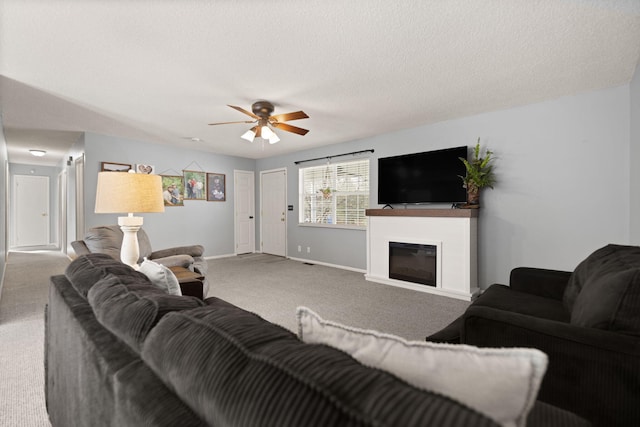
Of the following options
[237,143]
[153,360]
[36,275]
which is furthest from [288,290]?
[36,275]

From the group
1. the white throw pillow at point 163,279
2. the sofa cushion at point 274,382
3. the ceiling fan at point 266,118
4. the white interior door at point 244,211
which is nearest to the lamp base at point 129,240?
the white throw pillow at point 163,279

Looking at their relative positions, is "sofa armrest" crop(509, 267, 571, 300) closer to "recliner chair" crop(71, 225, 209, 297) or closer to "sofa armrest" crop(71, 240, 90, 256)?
"recliner chair" crop(71, 225, 209, 297)

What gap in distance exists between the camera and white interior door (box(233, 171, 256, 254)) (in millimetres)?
7027

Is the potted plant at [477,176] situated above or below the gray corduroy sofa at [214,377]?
above

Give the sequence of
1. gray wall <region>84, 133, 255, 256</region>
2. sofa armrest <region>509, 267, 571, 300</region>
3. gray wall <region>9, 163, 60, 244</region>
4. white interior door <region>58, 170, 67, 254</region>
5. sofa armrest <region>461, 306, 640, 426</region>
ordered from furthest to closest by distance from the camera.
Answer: gray wall <region>9, 163, 60, 244</region>
white interior door <region>58, 170, 67, 254</region>
gray wall <region>84, 133, 255, 256</region>
sofa armrest <region>509, 267, 571, 300</region>
sofa armrest <region>461, 306, 640, 426</region>

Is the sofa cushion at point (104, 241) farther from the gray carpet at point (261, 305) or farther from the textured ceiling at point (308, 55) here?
the textured ceiling at point (308, 55)

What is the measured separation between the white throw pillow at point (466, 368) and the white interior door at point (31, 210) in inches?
438

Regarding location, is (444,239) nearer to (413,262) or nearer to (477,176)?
(413,262)

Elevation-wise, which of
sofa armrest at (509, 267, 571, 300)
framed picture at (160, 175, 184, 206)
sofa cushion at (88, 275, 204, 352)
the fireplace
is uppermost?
framed picture at (160, 175, 184, 206)

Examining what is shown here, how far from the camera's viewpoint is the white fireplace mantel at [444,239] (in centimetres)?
375

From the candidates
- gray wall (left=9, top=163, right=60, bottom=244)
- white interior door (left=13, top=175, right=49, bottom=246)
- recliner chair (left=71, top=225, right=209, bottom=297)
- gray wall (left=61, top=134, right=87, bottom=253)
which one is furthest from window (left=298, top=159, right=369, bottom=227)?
white interior door (left=13, top=175, right=49, bottom=246)

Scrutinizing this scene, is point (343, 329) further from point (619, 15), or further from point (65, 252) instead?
point (65, 252)

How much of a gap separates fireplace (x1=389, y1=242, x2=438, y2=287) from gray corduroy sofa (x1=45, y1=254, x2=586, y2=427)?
11.2 feet

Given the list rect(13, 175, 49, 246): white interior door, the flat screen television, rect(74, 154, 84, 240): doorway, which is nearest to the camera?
the flat screen television
